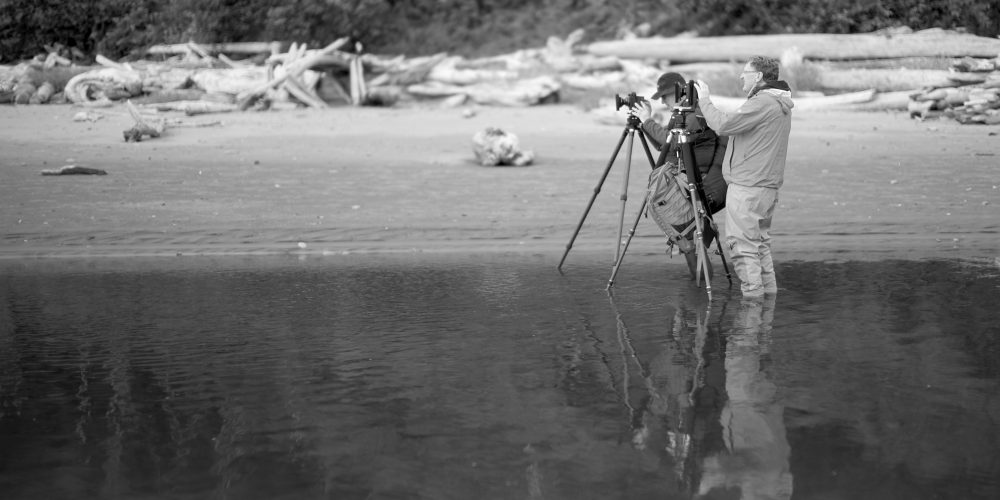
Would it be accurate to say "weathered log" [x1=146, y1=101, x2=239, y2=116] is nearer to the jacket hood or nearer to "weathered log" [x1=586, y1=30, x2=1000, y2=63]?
"weathered log" [x1=586, y1=30, x2=1000, y2=63]

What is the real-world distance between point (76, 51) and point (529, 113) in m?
12.1

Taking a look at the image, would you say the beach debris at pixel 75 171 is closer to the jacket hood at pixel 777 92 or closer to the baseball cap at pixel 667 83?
the baseball cap at pixel 667 83

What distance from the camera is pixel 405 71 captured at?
936 inches

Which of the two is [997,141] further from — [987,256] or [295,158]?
[295,158]

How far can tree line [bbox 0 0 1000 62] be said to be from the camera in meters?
25.5

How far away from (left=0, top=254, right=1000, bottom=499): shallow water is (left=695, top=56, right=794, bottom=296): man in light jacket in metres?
0.36

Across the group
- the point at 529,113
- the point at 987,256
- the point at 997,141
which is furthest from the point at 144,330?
the point at 529,113

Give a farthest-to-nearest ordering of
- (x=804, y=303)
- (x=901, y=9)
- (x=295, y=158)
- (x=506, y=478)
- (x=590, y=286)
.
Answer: (x=901, y=9) < (x=295, y=158) < (x=590, y=286) < (x=804, y=303) < (x=506, y=478)

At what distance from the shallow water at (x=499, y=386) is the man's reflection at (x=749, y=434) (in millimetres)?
15

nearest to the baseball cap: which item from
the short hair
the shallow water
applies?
the short hair

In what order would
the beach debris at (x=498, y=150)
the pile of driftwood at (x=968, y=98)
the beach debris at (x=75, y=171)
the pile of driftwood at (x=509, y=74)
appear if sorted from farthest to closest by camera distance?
the pile of driftwood at (x=509, y=74) < the pile of driftwood at (x=968, y=98) < the beach debris at (x=498, y=150) < the beach debris at (x=75, y=171)

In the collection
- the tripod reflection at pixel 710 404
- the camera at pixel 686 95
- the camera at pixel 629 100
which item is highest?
the camera at pixel 686 95

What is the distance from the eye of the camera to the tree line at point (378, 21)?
25.5 m

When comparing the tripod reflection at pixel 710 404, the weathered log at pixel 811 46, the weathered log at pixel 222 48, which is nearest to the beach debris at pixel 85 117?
the weathered log at pixel 222 48
